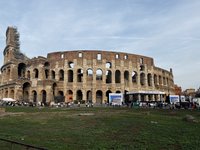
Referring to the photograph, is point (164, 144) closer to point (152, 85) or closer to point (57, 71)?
point (57, 71)

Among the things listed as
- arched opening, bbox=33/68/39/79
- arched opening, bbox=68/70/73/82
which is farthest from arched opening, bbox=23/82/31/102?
arched opening, bbox=68/70/73/82

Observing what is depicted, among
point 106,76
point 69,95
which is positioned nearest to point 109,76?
point 106,76

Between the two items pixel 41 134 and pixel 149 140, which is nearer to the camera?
pixel 149 140

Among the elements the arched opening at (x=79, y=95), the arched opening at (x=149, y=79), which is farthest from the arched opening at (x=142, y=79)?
the arched opening at (x=79, y=95)

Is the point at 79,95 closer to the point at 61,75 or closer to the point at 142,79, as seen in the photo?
the point at 61,75

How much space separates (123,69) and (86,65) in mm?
7551

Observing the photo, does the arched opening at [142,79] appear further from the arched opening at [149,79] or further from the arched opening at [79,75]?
the arched opening at [79,75]

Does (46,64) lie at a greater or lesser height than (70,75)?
greater

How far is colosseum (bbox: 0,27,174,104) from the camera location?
47.7 meters

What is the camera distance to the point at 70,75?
52875 mm

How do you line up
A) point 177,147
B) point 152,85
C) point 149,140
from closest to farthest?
point 177,147, point 149,140, point 152,85

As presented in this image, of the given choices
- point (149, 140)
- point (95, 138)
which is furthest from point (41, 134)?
point (149, 140)

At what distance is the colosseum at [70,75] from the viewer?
47.7 meters

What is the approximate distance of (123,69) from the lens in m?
51.8
